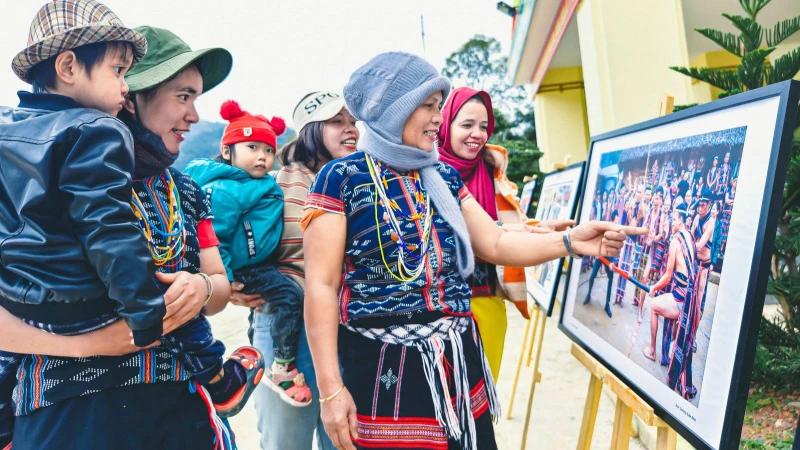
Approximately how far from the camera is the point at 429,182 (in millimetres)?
1507

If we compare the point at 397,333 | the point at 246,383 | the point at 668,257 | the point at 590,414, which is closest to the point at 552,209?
the point at 590,414

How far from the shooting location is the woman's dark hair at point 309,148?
6.80 ft

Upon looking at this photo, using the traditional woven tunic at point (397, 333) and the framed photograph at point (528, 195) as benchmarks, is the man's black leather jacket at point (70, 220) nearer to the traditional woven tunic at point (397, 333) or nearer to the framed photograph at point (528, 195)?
the traditional woven tunic at point (397, 333)

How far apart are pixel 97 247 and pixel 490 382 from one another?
3.73 ft

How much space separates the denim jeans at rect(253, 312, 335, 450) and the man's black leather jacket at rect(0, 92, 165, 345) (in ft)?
3.24

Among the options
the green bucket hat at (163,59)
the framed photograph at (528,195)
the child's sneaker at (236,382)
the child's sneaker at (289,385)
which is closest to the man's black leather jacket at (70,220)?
the green bucket hat at (163,59)

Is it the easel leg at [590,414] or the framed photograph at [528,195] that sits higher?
the framed photograph at [528,195]

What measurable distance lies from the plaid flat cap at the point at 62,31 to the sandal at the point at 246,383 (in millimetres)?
844

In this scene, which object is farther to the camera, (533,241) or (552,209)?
(552,209)

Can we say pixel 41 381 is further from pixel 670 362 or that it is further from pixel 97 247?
pixel 670 362

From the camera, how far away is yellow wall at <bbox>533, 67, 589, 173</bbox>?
1020cm

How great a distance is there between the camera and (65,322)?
3.20 feet

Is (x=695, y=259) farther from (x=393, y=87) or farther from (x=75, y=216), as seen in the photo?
(x=75, y=216)

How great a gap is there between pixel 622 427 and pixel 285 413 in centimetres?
119
